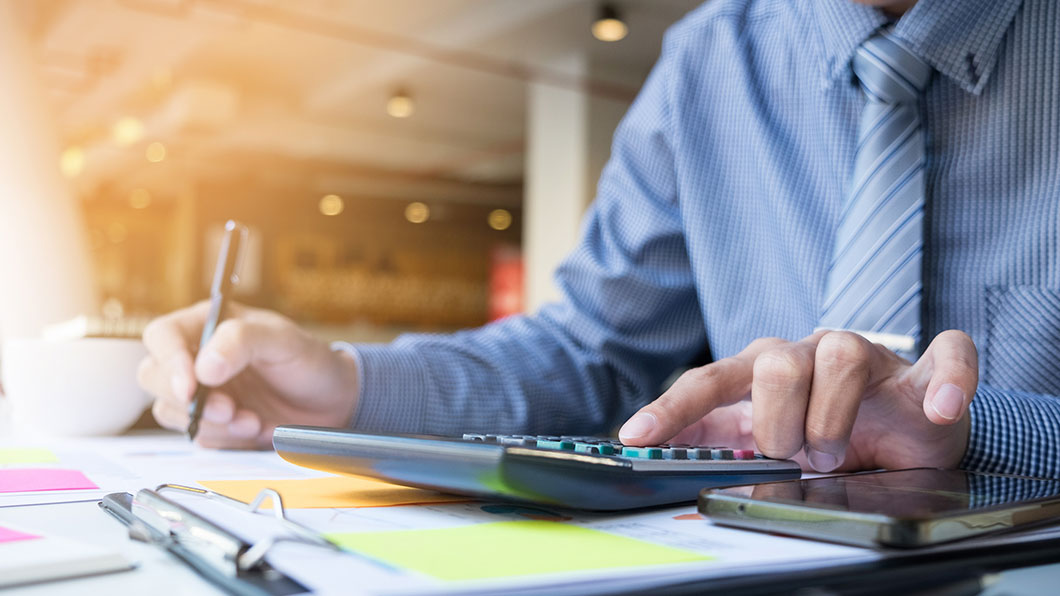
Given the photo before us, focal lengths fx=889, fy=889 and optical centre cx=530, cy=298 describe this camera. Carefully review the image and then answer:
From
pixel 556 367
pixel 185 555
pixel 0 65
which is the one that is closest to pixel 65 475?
pixel 185 555

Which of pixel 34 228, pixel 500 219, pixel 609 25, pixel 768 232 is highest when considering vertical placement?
pixel 500 219

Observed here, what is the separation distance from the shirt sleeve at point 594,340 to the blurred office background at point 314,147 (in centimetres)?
88

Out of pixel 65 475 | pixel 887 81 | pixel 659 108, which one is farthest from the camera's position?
pixel 659 108

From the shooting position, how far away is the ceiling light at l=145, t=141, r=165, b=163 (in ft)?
25.6

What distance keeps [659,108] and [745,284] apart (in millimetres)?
229

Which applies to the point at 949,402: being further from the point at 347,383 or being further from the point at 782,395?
the point at 347,383

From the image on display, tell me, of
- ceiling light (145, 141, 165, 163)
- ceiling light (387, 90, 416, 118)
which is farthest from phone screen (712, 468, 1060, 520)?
ceiling light (145, 141, 165, 163)

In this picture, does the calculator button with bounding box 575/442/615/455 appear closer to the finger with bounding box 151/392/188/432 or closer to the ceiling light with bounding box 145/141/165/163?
the finger with bounding box 151/392/188/432

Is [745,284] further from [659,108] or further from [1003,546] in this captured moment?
[1003,546]

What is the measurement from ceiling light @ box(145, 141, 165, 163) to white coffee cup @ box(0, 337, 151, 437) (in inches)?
294

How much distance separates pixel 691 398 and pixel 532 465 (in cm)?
17

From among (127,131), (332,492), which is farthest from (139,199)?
(332,492)

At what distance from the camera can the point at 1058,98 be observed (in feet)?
2.56

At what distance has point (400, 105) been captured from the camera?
6230 mm
